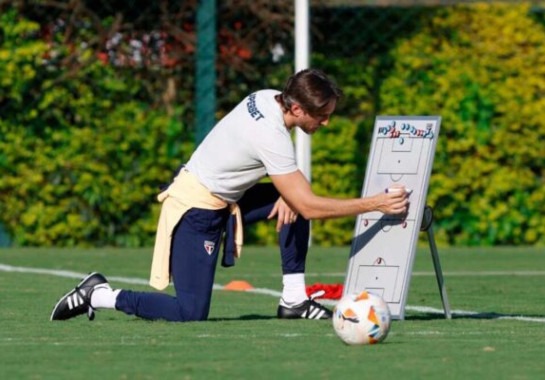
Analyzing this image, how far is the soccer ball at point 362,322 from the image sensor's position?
290 inches

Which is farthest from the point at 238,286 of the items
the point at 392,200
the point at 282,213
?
the point at 392,200

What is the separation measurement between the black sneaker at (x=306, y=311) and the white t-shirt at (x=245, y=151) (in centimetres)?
73

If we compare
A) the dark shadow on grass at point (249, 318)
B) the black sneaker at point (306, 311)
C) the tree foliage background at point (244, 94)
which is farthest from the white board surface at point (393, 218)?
the tree foliage background at point (244, 94)

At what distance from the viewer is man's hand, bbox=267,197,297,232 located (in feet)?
29.3

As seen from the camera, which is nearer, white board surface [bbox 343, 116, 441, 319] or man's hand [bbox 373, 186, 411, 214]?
man's hand [bbox 373, 186, 411, 214]

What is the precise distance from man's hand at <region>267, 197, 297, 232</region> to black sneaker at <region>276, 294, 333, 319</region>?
0.46m

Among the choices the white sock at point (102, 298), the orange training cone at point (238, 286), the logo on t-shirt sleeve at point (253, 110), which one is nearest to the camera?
the logo on t-shirt sleeve at point (253, 110)

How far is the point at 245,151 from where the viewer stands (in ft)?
27.9

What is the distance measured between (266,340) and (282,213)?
1406 mm

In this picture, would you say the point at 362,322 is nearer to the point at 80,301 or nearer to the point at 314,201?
the point at 314,201

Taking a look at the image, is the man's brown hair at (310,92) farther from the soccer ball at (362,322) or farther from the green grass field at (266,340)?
the soccer ball at (362,322)

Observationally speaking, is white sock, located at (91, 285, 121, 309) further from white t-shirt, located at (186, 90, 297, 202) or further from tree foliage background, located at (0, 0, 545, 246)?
tree foliage background, located at (0, 0, 545, 246)

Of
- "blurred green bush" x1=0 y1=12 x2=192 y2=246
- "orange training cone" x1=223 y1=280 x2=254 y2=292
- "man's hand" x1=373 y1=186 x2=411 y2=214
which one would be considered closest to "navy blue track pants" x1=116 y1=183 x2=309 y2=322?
"man's hand" x1=373 y1=186 x2=411 y2=214

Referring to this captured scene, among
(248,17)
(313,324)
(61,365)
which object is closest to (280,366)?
(61,365)
